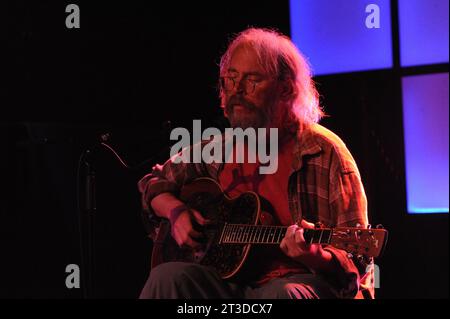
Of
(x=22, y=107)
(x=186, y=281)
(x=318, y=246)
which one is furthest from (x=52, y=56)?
(x=318, y=246)

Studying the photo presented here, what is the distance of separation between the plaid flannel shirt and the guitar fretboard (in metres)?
0.13

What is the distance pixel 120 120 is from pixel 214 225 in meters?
1.15

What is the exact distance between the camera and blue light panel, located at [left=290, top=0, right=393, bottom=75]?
12.3 ft

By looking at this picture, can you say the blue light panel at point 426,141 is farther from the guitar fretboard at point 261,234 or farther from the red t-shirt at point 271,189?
the guitar fretboard at point 261,234

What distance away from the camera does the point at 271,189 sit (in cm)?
288

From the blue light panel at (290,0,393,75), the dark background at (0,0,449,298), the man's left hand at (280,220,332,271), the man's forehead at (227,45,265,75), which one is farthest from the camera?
the blue light panel at (290,0,393,75)

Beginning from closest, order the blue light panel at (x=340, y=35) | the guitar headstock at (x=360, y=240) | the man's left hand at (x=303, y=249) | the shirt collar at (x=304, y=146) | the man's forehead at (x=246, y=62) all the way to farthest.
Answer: the guitar headstock at (x=360, y=240), the man's left hand at (x=303, y=249), the shirt collar at (x=304, y=146), the man's forehead at (x=246, y=62), the blue light panel at (x=340, y=35)

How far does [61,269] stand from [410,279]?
6.00ft

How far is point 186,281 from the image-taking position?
276 centimetres

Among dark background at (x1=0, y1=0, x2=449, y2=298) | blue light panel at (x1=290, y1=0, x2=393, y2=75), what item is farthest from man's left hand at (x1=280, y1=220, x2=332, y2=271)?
blue light panel at (x1=290, y1=0, x2=393, y2=75)

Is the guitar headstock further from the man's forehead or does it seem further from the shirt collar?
the man's forehead

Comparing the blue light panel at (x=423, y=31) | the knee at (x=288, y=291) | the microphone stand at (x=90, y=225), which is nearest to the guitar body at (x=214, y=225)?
the knee at (x=288, y=291)

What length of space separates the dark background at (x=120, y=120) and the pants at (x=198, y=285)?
0.83 m

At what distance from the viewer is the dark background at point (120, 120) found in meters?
3.63
